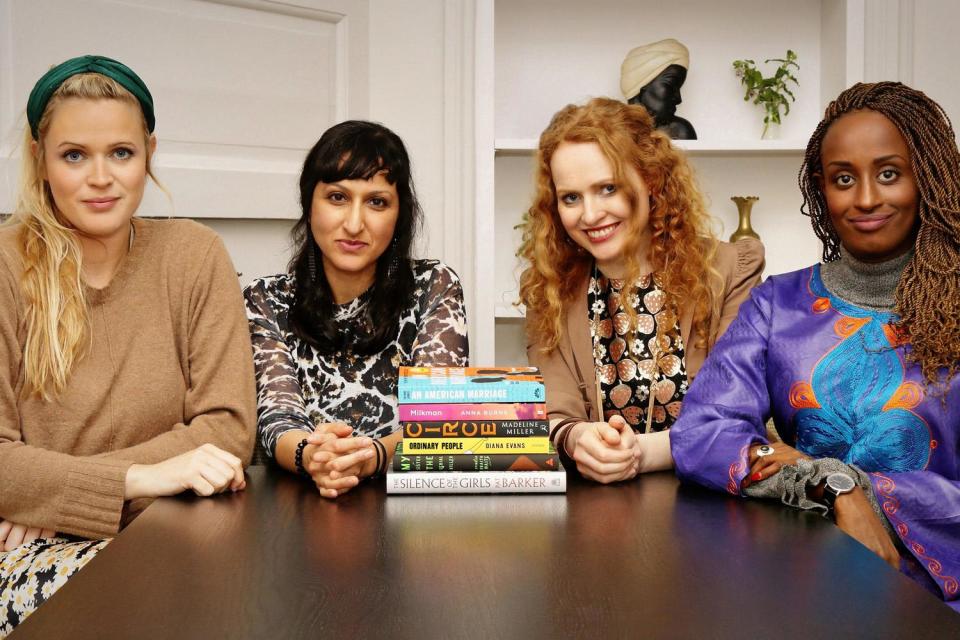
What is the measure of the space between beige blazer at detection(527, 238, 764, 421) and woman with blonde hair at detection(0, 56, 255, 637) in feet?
→ 2.01

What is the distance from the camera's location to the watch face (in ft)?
3.82

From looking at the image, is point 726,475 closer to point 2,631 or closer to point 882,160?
point 882,160

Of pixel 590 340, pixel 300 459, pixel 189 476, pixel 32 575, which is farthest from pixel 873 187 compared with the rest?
pixel 32 575

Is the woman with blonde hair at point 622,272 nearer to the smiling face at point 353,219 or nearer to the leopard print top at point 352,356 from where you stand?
the leopard print top at point 352,356

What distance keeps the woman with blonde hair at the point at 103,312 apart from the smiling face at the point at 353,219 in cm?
21

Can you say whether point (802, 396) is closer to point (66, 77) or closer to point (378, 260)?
point (378, 260)

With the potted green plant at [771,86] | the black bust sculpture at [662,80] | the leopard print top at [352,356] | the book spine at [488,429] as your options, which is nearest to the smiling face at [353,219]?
the leopard print top at [352,356]

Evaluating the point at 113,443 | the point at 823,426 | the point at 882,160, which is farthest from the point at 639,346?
the point at 113,443

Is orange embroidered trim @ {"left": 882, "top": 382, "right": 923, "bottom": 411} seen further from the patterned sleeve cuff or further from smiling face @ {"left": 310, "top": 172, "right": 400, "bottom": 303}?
smiling face @ {"left": 310, "top": 172, "right": 400, "bottom": 303}

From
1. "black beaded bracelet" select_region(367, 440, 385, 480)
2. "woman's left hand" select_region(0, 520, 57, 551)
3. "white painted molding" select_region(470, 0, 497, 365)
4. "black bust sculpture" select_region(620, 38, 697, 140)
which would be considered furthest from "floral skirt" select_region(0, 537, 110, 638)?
"black bust sculpture" select_region(620, 38, 697, 140)

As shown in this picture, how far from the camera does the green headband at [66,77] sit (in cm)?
148

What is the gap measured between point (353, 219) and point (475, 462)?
2.10 ft

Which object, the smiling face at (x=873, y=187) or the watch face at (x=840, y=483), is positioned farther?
the smiling face at (x=873, y=187)

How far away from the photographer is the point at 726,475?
125 cm
